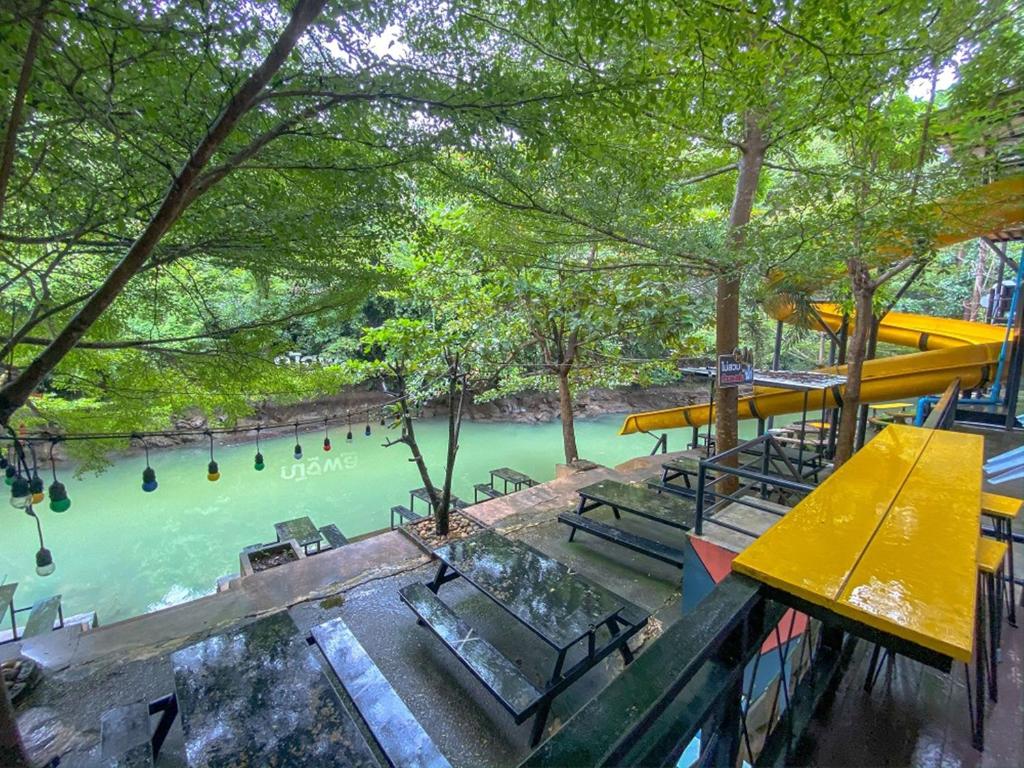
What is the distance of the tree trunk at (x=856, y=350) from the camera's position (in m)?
3.76

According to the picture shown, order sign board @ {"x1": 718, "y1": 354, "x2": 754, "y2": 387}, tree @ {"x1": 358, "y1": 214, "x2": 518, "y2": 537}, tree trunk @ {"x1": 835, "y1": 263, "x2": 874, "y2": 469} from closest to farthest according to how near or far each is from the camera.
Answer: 1. sign board @ {"x1": 718, "y1": 354, "x2": 754, "y2": 387}
2. tree trunk @ {"x1": 835, "y1": 263, "x2": 874, "y2": 469}
3. tree @ {"x1": 358, "y1": 214, "x2": 518, "y2": 537}

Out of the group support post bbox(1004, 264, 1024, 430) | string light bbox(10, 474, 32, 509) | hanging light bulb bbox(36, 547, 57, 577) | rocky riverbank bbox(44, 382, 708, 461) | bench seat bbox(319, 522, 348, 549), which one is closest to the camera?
string light bbox(10, 474, 32, 509)

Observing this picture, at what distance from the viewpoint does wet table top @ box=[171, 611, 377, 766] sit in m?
1.65

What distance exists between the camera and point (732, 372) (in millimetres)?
3654

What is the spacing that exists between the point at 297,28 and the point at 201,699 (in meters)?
2.75

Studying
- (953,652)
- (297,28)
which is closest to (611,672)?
(953,652)

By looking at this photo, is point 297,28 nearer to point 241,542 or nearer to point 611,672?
point 611,672

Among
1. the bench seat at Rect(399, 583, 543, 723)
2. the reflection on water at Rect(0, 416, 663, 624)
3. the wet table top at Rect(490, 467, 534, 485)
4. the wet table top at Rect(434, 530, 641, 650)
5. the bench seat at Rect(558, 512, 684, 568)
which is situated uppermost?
the wet table top at Rect(434, 530, 641, 650)

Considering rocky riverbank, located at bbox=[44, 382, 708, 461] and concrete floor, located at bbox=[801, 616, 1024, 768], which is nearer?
concrete floor, located at bbox=[801, 616, 1024, 768]

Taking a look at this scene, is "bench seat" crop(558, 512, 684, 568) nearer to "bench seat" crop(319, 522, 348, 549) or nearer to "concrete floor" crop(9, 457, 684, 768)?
"concrete floor" crop(9, 457, 684, 768)

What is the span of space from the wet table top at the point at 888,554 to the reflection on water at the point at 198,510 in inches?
337

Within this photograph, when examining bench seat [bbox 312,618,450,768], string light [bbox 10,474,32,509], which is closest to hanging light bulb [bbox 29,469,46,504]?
string light [bbox 10,474,32,509]

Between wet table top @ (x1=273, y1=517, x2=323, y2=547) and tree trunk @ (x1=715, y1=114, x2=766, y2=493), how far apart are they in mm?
5188

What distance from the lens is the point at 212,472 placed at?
379 centimetres
